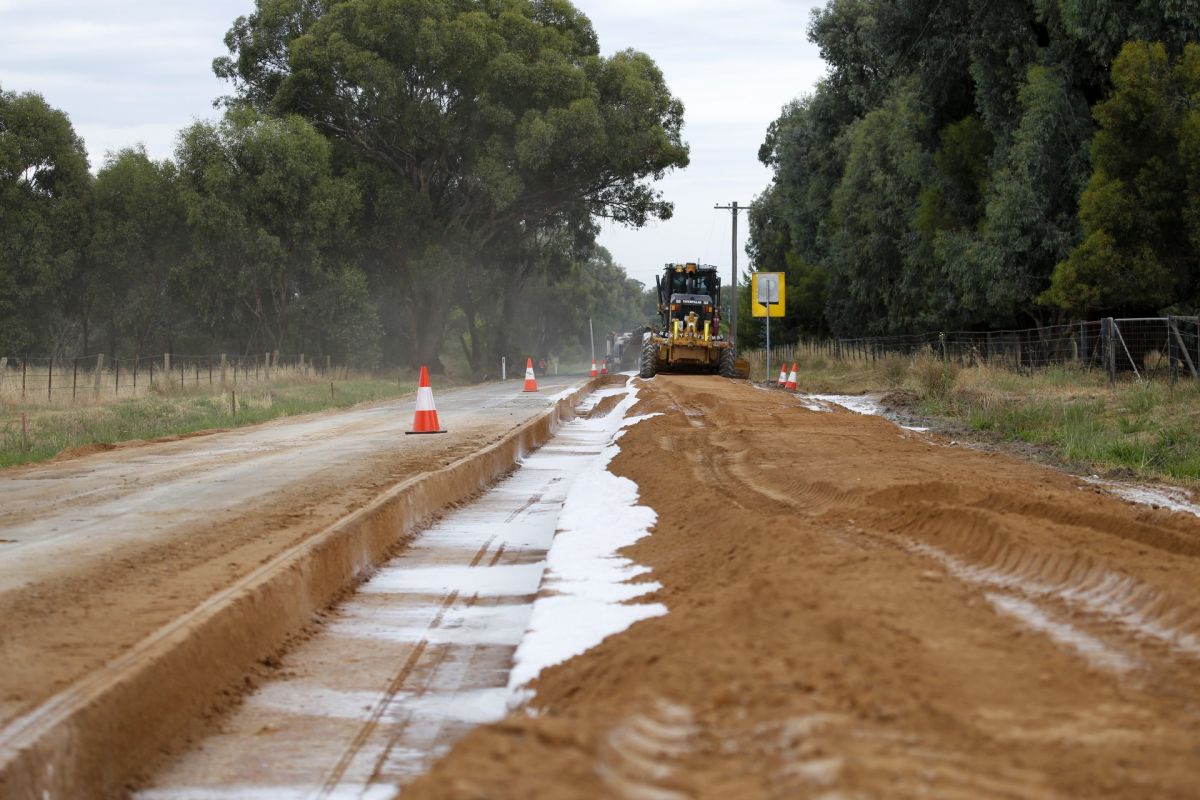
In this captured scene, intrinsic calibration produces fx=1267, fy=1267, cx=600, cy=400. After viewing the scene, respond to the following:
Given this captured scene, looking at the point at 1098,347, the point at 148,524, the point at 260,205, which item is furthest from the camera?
the point at 260,205

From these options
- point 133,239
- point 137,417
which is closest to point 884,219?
point 137,417

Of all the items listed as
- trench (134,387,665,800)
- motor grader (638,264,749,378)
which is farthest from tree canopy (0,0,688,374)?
trench (134,387,665,800)

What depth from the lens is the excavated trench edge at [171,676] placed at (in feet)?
12.9

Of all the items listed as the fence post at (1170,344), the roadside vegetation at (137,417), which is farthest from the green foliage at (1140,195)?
the roadside vegetation at (137,417)

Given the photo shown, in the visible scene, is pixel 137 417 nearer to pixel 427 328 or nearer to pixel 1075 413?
pixel 1075 413

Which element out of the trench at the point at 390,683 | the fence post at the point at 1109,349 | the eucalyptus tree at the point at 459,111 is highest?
the eucalyptus tree at the point at 459,111

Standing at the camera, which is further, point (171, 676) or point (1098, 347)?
point (1098, 347)

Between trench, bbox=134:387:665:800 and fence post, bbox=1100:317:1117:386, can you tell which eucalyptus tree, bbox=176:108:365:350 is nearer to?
fence post, bbox=1100:317:1117:386

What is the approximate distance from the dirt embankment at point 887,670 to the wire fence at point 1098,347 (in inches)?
548

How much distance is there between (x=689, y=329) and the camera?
38.0 m

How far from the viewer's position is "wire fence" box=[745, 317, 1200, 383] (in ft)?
67.2

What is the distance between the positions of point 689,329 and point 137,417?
1820 centimetres

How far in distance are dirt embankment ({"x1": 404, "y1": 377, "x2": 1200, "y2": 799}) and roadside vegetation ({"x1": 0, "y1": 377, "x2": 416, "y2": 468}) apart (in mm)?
12177

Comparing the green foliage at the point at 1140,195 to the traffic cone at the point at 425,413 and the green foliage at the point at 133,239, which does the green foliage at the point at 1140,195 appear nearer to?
the traffic cone at the point at 425,413
